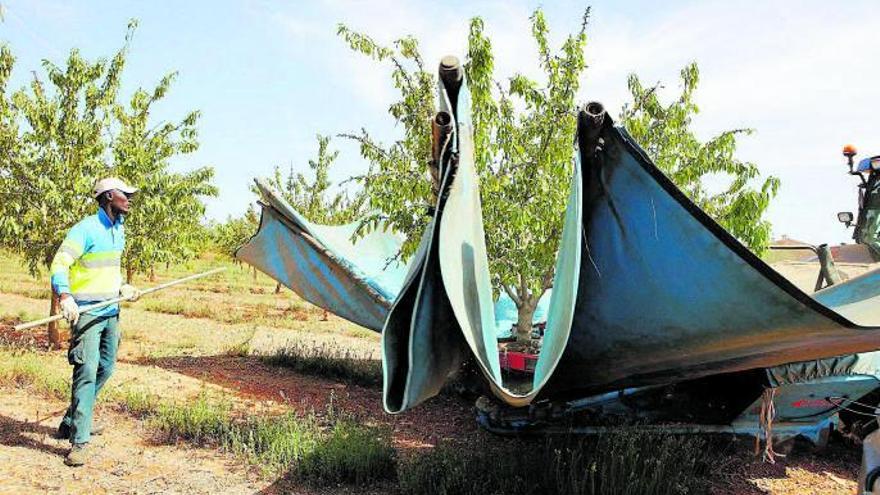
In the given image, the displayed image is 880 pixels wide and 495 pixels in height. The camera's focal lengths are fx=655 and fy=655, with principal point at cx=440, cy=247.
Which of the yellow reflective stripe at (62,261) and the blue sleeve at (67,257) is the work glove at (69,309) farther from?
the yellow reflective stripe at (62,261)

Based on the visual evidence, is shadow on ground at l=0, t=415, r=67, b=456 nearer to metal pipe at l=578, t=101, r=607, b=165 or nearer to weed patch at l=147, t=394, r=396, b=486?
weed patch at l=147, t=394, r=396, b=486

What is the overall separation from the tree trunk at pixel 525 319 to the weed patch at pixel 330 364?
6.36ft

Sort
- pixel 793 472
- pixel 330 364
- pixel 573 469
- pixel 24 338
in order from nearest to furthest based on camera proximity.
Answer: pixel 573 469, pixel 793 472, pixel 330 364, pixel 24 338

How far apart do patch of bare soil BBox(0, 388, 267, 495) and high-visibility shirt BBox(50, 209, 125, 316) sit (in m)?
1.00

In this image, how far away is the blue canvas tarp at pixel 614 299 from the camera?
8.59 ft

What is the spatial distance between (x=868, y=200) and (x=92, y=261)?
6847 mm

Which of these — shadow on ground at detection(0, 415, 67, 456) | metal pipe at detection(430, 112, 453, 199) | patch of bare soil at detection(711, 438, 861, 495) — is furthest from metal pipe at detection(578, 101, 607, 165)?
shadow on ground at detection(0, 415, 67, 456)

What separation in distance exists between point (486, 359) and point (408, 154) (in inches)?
134

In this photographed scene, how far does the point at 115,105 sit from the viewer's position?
7996mm

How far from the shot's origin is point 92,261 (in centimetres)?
453

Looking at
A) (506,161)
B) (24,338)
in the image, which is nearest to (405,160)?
(506,161)

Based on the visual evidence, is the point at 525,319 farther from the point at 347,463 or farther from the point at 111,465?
the point at 111,465

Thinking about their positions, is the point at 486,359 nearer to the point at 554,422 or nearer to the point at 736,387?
the point at 554,422

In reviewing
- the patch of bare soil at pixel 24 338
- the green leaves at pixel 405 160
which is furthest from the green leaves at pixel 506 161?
the patch of bare soil at pixel 24 338
